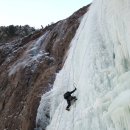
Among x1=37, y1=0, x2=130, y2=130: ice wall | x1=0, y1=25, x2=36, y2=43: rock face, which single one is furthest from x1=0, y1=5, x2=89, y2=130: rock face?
x1=0, y1=25, x2=36, y2=43: rock face

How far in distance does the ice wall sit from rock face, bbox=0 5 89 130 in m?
0.77

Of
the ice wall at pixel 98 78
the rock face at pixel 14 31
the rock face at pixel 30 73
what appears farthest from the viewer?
the rock face at pixel 14 31

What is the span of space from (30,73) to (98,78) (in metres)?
7.24

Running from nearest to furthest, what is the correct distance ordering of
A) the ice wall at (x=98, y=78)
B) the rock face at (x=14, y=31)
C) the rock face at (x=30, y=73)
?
the ice wall at (x=98, y=78) → the rock face at (x=30, y=73) → the rock face at (x=14, y=31)

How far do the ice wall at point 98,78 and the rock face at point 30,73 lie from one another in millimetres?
772

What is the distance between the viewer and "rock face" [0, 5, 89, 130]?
48.7 ft

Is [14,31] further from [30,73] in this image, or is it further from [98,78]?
[98,78]

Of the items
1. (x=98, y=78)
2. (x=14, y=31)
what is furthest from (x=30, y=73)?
(x=14, y=31)

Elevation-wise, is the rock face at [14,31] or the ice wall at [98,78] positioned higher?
the rock face at [14,31]

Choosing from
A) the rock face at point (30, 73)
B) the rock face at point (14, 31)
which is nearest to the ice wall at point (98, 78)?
the rock face at point (30, 73)

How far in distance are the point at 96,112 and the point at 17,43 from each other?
15291 millimetres

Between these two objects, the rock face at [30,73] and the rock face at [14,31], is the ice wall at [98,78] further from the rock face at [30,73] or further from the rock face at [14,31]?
the rock face at [14,31]

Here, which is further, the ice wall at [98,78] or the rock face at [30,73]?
the rock face at [30,73]

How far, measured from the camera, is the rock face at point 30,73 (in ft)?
48.7
